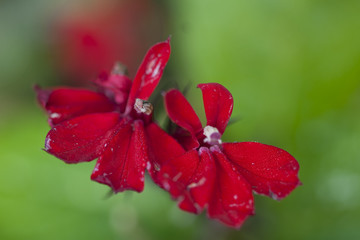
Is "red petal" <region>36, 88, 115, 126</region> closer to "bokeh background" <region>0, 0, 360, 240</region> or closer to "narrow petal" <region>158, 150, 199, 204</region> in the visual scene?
"narrow petal" <region>158, 150, 199, 204</region>

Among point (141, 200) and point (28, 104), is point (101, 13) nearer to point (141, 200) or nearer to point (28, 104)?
point (28, 104)

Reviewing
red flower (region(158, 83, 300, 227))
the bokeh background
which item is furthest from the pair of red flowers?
the bokeh background

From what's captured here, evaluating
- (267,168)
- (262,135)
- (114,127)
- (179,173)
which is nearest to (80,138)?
(114,127)

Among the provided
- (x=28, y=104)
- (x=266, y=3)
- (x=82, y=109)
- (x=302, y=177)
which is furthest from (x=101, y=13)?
(x=82, y=109)

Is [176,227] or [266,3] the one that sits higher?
[266,3]

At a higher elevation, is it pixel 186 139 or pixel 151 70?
pixel 151 70

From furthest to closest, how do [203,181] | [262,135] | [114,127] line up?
[262,135]
[114,127]
[203,181]

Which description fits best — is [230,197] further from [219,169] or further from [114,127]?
[114,127]
